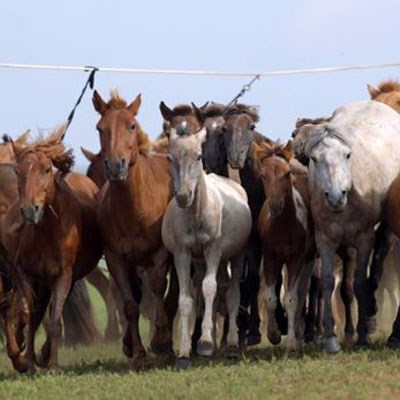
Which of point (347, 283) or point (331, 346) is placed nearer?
point (331, 346)

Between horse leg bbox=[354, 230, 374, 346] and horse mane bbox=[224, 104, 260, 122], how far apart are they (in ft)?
6.37

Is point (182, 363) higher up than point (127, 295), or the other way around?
point (127, 295)

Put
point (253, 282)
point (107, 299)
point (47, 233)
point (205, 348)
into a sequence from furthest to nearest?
point (107, 299) < point (253, 282) < point (47, 233) < point (205, 348)

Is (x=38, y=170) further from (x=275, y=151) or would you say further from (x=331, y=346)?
(x=331, y=346)

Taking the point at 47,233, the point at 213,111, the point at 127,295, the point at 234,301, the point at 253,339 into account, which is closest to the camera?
the point at 47,233

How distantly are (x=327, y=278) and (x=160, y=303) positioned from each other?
1.50 meters

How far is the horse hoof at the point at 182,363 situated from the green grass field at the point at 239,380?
2.9 inches

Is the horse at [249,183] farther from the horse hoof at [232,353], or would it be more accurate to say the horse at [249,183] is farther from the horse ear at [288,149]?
the horse hoof at [232,353]

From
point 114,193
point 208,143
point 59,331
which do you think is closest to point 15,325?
point 59,331

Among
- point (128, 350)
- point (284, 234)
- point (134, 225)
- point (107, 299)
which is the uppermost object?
point (134, 225)

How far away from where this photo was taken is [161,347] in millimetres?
12703

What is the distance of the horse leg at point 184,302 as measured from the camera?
39.3ft

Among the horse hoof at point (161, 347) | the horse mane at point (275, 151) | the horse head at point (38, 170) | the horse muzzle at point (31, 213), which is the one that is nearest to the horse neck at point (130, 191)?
the horse head at point (38, 170)

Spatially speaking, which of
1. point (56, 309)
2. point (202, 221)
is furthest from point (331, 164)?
point (56, 309)
